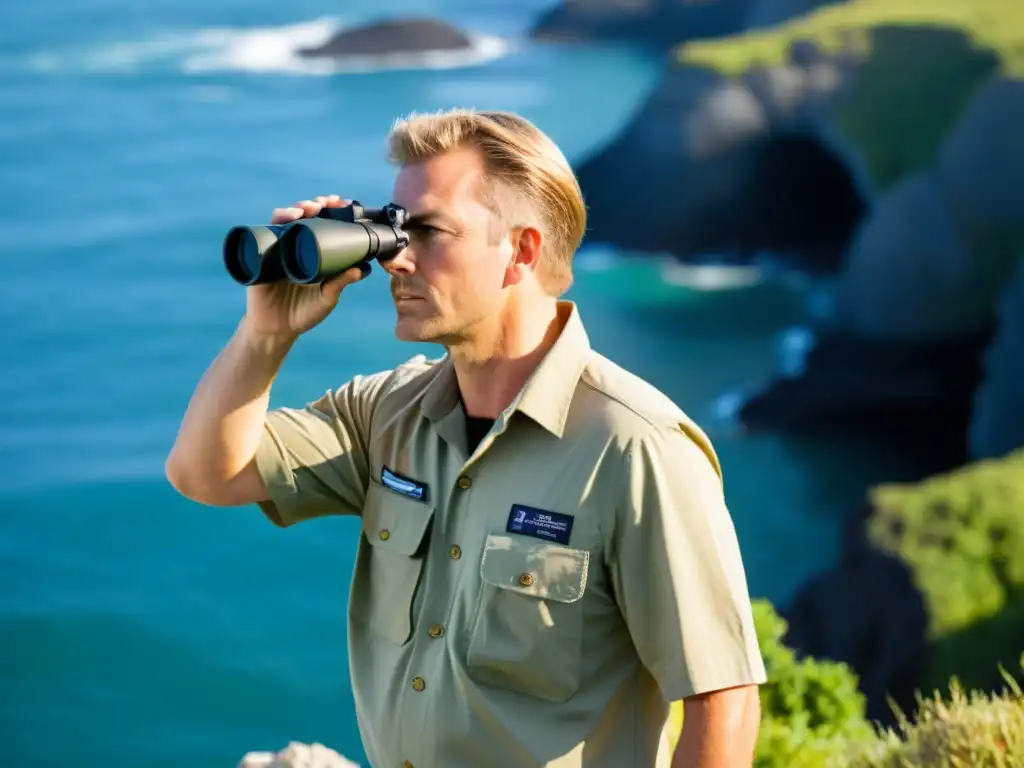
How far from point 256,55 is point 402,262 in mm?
24353

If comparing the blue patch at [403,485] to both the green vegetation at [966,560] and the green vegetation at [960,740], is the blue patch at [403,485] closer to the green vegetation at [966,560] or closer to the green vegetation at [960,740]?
the green vegetation at [960,740]

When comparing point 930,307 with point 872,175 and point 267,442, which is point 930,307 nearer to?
point 872,175

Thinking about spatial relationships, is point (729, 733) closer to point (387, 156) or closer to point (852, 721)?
point (387, 156)

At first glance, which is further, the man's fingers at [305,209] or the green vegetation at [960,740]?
the green vegetation at [960,740]

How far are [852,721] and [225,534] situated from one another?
12.2 m

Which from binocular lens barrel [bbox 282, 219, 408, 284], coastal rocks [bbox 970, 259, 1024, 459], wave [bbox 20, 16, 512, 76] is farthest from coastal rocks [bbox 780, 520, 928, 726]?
wave [bbox 20, 16, 512, 76]

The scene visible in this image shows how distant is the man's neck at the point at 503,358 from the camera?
7.84 ft

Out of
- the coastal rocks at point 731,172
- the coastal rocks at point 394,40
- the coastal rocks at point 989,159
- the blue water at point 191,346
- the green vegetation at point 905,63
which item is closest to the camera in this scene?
the coastal rocks at point 989,159

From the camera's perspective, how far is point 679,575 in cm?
207

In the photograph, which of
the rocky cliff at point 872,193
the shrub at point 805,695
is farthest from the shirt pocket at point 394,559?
the rocky cliff at point 872,193

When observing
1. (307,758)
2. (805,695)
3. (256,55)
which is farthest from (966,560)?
(256,55)

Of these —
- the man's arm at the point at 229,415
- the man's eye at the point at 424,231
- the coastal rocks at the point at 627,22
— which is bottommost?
the man's arm at the point at 229,415

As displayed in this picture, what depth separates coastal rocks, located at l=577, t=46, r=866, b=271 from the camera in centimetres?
1630

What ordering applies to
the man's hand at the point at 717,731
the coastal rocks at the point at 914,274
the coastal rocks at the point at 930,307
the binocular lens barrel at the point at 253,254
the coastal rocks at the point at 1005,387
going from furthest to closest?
the coastal rocks at the point at 914,274 < the coastal rocks at the point at 930,307 < the coastal rocks at the point at 1005,387 < the binocular lens barrel at the point at 253,254 < the man's hand at the point at 717,731
